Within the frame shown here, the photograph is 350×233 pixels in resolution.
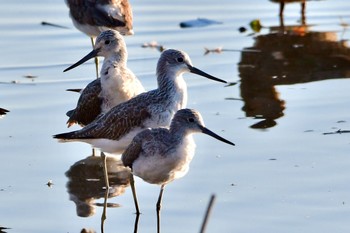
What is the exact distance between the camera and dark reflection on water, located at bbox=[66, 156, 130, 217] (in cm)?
766

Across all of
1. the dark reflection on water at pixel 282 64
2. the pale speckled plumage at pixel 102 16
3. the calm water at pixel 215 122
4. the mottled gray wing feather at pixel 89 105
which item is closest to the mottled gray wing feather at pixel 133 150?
the calm water at pixel 215 122

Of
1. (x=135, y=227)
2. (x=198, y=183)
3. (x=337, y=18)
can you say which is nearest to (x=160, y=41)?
(x=337, y=18)

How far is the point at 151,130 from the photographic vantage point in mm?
7156

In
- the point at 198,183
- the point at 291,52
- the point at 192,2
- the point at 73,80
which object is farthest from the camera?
the point at 192,2

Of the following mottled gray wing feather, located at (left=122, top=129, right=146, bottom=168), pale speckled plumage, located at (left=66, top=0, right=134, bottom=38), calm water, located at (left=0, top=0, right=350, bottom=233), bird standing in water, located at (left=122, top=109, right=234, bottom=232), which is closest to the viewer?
bird standing in water, located at (left=122, top=109, right=234, bottom=232)

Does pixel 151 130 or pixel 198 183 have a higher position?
pixel 151 130

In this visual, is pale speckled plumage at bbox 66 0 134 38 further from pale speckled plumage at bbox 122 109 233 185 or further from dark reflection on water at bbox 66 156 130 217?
pale speckled plumage at bbox 122 109 233 185

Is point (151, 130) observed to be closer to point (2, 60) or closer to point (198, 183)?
point (198, 183)

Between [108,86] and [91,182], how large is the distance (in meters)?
0.79

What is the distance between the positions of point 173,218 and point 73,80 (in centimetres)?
415

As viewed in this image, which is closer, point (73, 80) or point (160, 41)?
point (73, 80)

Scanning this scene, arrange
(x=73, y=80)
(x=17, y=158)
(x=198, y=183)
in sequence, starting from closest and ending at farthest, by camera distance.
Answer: (x=198, y=183)
(x=17, y=158)
(x=73, y=80)

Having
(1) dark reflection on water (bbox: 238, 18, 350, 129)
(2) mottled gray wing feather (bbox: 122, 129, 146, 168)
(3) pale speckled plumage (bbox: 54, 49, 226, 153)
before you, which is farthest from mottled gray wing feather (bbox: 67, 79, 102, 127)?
(1) dark reflection on water (bbox: 238, 18, 350, 129)

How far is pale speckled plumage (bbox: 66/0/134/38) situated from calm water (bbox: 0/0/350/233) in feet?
1.39
